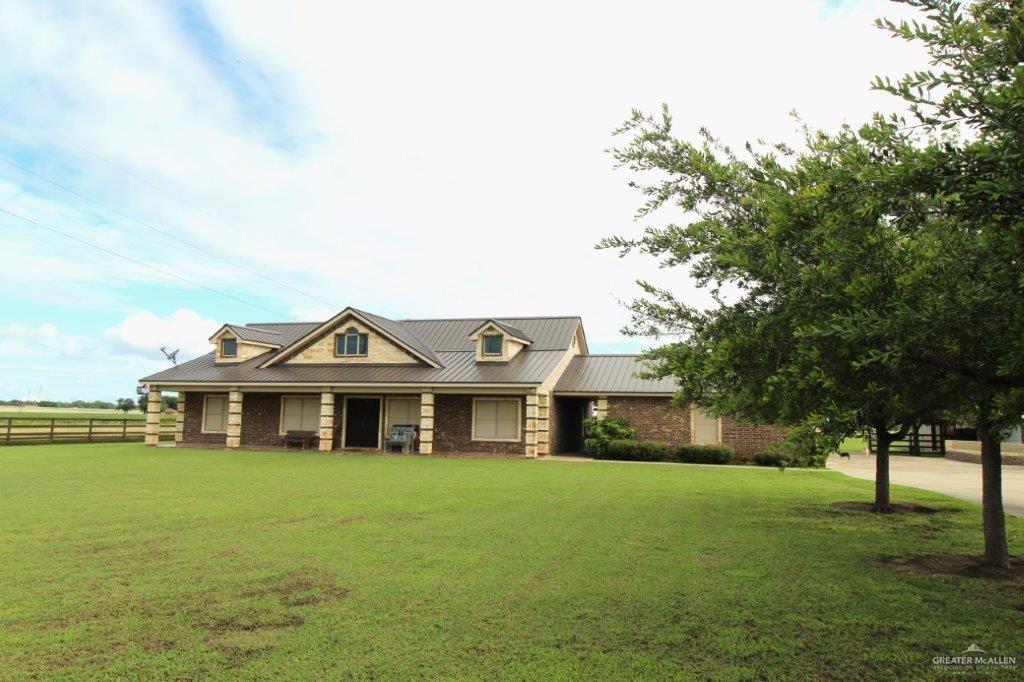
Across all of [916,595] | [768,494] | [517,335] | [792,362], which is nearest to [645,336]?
[792,362]

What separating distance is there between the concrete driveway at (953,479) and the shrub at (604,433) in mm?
7677

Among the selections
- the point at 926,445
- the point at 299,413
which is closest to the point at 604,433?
the point at 299,413

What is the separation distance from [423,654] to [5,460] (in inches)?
850

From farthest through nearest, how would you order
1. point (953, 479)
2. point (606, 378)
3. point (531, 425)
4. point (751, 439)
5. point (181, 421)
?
point (181, 421)
point (606, 378)
point (531, 425)
point (751, 439)
point (953, 479)

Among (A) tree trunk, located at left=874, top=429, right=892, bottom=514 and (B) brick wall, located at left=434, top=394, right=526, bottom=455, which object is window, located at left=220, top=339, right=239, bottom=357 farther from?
(A) tree trunk, located at left=874, top=429, right=892, bottom=514

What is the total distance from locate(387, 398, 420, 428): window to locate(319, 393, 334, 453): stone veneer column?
2.39 m

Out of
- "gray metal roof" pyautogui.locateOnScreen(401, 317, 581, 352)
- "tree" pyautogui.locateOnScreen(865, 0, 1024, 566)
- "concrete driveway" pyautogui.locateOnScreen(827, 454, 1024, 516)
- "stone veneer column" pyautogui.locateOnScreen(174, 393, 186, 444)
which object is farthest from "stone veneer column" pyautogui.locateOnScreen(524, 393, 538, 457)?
"tree" pyautogui.locateOnScreen(865, 0, 1024, 566)

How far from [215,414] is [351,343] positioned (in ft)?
23.9

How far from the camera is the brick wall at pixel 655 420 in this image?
25906mm

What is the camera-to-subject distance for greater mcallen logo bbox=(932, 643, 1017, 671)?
4547 millimetres

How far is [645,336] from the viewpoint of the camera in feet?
27.4

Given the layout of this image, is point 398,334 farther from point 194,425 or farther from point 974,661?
point 974,661

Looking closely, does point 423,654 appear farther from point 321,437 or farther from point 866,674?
point 321,437

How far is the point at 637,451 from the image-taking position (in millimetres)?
24688
